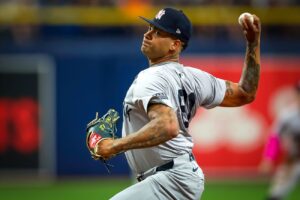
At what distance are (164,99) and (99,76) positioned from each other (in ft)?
37.4

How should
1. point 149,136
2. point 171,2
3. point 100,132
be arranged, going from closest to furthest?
point 149,136 < point 100,132 < point 171,2

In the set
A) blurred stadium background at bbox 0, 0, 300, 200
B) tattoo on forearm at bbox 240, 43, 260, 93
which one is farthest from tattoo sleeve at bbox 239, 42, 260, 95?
blurred stadium background at bbox 0, 0, 300, 200

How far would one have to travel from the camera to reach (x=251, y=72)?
312 inches

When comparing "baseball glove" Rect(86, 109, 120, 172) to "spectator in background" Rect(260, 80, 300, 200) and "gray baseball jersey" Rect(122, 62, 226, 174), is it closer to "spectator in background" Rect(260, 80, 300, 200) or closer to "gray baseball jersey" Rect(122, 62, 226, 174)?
"gray baseball jersey" Rect(122, 62, 226, 174)

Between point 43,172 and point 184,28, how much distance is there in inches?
435

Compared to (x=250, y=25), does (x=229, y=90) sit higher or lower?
lower

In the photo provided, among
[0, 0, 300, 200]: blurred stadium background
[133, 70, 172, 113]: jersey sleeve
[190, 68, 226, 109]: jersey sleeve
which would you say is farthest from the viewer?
[0, 0, 300, 200]: blurred stadium background

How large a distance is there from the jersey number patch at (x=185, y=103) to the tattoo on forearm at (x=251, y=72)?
84 centimetres

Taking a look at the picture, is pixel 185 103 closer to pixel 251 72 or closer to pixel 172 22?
pixel 172 22

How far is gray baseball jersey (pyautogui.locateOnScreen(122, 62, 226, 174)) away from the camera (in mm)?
6793

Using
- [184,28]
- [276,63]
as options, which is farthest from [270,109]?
[184,28]

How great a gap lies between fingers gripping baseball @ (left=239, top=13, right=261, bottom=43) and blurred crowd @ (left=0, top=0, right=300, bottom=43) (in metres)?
10.2

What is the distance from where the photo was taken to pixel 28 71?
57.8 ft

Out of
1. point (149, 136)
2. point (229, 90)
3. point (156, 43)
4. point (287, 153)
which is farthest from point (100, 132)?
point (287, 153)
